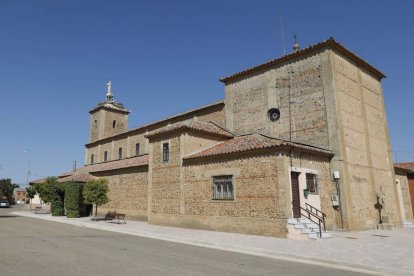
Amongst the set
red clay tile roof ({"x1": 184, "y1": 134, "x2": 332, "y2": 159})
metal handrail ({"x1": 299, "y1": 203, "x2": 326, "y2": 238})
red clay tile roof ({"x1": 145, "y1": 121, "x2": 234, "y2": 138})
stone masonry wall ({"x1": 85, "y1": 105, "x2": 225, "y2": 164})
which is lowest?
metal handrail ({"x1": 299, "y1": 203, "x2": 326, "y2": 238})

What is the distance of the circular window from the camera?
2114cm

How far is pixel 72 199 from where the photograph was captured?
26969mm

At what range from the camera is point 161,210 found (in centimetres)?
2055

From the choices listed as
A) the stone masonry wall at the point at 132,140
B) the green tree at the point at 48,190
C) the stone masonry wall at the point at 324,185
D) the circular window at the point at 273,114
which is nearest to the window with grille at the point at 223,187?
the stone masonry wall at the point at 324,185

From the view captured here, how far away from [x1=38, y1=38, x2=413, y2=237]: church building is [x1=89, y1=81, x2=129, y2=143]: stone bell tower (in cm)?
2226

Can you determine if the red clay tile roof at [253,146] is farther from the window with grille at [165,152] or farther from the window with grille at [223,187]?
the window with grille at [165,152]

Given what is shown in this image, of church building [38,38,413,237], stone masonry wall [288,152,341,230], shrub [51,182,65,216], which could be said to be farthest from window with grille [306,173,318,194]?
shrub [51,182,65,216]

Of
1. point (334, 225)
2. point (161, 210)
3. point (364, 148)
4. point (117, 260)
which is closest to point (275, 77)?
point (364, 148)

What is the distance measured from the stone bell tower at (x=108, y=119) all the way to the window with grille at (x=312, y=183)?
35380 mm

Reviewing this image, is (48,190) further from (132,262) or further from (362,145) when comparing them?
(362,145)

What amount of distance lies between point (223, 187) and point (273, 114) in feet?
23.5

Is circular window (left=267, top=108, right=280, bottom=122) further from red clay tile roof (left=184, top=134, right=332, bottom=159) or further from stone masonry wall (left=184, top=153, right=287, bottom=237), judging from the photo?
stone masonry wall (left=184, top=153, right=287, bottom=237)

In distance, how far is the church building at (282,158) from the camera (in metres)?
15.6

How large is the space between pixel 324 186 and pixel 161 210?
10493 millimetres
